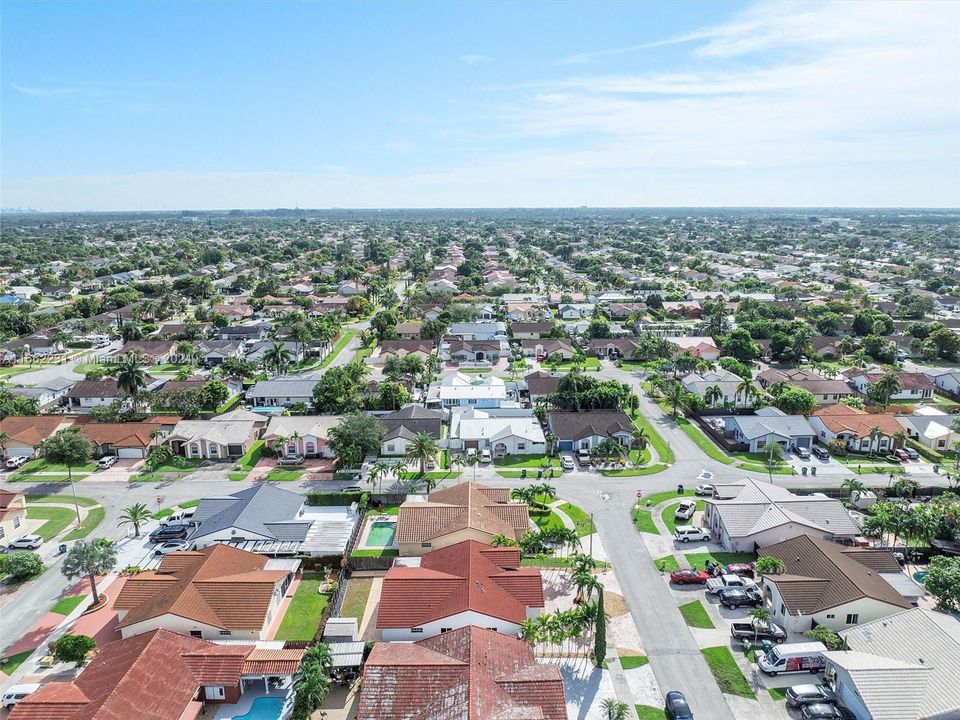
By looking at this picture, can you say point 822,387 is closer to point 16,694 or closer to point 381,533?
point 381,533

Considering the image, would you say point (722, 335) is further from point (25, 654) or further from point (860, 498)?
point (25, 654)

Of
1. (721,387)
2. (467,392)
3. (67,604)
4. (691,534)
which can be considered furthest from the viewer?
(721,387)

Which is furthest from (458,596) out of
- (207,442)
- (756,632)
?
(207,442)

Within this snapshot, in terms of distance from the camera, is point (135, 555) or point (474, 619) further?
point (135, 555)

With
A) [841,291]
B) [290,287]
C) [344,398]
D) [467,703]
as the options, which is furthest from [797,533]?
[290,287]

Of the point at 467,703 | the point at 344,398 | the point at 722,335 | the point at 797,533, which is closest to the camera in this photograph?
the point at 467,703

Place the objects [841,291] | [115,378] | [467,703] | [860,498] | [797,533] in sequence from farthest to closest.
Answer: [841,291] < [115,378] < [860,498] < [797,533] < [467,703]

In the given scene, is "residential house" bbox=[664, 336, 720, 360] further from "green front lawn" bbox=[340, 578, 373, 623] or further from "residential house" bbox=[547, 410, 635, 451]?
"green front lawn" bbox=[340, 578, 373, 623]
